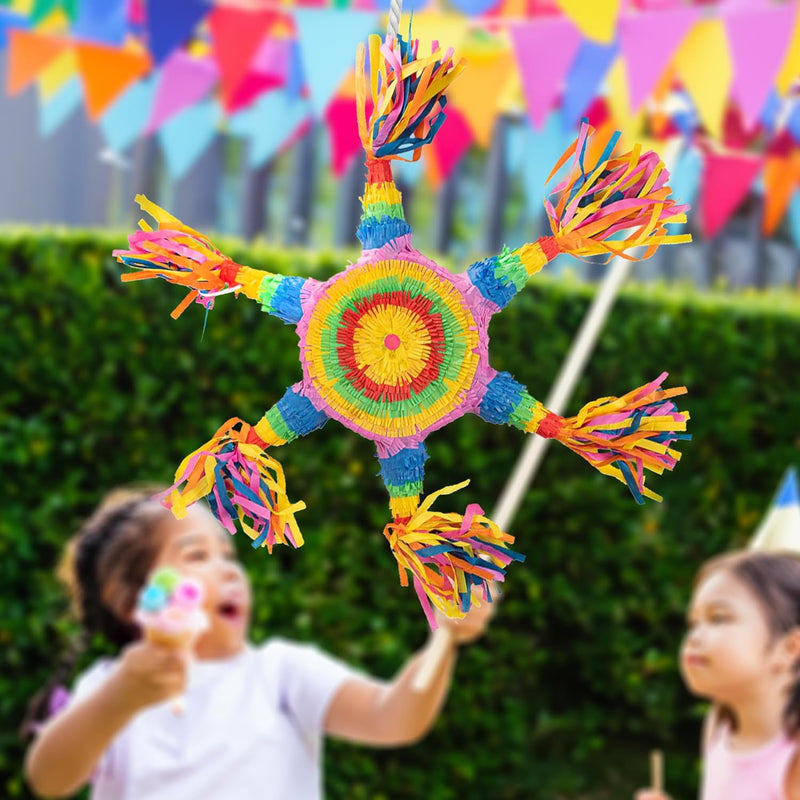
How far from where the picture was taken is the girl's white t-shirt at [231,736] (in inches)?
60.4

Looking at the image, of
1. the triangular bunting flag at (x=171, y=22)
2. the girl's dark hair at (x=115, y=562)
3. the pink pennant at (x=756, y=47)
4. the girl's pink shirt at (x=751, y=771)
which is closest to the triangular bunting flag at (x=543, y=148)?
the pink pennant at (x=756, y=47)

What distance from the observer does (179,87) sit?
2219 millimetres

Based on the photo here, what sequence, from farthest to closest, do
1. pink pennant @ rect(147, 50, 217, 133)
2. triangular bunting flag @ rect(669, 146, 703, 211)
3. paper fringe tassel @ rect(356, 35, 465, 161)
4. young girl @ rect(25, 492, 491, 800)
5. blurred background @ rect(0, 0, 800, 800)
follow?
triangular bunting flag @ rect(669, 146, 703, 211) → pink pennant @ rect(147, 50, 217, 133) → blurred background @ rect(0, 0, 800, 800) → young girl @ rect(25, 492, 491, 800) → paper fringe tassel @ rect(356, 35, 465, 161)

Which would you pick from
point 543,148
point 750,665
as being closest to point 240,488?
point 750,665

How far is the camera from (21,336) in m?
2.13

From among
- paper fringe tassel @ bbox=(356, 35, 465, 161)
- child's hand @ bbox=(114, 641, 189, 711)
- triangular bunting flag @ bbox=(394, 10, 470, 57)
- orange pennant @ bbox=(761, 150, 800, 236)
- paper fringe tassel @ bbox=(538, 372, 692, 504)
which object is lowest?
child's hand @ bbox=(114, 641, 189, 711)

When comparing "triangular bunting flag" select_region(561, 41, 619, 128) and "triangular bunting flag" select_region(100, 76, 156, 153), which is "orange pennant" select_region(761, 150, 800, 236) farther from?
"triangular bunting flag" select_region(100, 76, 156, 153)

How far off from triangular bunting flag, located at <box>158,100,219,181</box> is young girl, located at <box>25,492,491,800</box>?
98cm

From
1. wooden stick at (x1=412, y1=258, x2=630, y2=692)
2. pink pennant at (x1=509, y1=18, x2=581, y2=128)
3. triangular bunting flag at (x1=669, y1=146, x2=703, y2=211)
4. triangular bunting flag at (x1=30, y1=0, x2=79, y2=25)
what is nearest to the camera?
wooden stick at (x1=412, y1=258, x2=630, y2=692)

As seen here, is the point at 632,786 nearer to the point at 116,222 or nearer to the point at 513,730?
the point at 513,730

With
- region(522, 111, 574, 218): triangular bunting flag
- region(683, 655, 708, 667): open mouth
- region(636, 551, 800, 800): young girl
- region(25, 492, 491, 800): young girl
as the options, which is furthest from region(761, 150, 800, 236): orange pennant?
region(25, 492, 491, 800): young girl

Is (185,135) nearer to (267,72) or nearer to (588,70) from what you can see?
(267,72)

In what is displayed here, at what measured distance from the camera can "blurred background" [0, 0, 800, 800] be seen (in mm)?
1968

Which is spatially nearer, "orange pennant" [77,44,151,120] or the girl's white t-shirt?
the girl's white t-shirt
